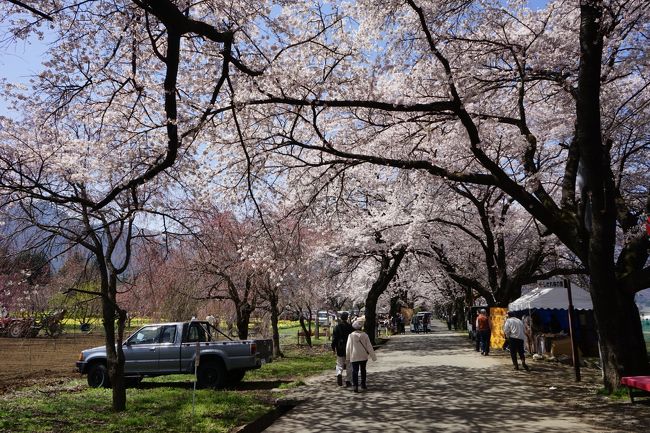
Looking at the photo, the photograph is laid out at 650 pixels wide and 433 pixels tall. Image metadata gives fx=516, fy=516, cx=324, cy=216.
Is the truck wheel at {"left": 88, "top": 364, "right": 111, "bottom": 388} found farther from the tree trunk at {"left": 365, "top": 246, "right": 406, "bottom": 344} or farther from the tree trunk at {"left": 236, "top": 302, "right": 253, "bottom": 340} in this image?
the tree trunk at {"left": 365, "top": 246, "right": 406, "bottom": 344}

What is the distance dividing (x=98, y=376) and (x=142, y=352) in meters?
1.34

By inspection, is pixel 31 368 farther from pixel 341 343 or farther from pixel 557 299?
pixel 557 299

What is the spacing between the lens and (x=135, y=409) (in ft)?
32.3

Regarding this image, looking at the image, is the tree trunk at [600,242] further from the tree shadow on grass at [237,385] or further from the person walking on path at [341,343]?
the tree shadow on grass at [237,385]

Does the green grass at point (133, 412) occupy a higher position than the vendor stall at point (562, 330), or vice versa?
the vendor stall at point (562, 330)

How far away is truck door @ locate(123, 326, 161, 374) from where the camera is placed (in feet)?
45.9

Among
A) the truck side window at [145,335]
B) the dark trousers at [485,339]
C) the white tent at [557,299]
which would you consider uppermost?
the white tent at [557,299]

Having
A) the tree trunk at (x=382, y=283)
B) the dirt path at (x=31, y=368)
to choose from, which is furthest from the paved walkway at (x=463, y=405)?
the tree trunk at (x=382, y=283)

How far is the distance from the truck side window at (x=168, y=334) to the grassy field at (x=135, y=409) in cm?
133

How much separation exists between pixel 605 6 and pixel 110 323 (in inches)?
461

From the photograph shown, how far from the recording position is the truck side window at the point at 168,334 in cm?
1426

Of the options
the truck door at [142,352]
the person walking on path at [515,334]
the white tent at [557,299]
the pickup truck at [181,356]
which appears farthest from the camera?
the white tent at [557,299]

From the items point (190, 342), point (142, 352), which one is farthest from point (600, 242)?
point (142, 352)

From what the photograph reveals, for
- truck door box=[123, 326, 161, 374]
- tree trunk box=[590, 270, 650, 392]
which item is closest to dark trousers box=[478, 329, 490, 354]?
tree trunk box=[590, 270, 650, 392]
